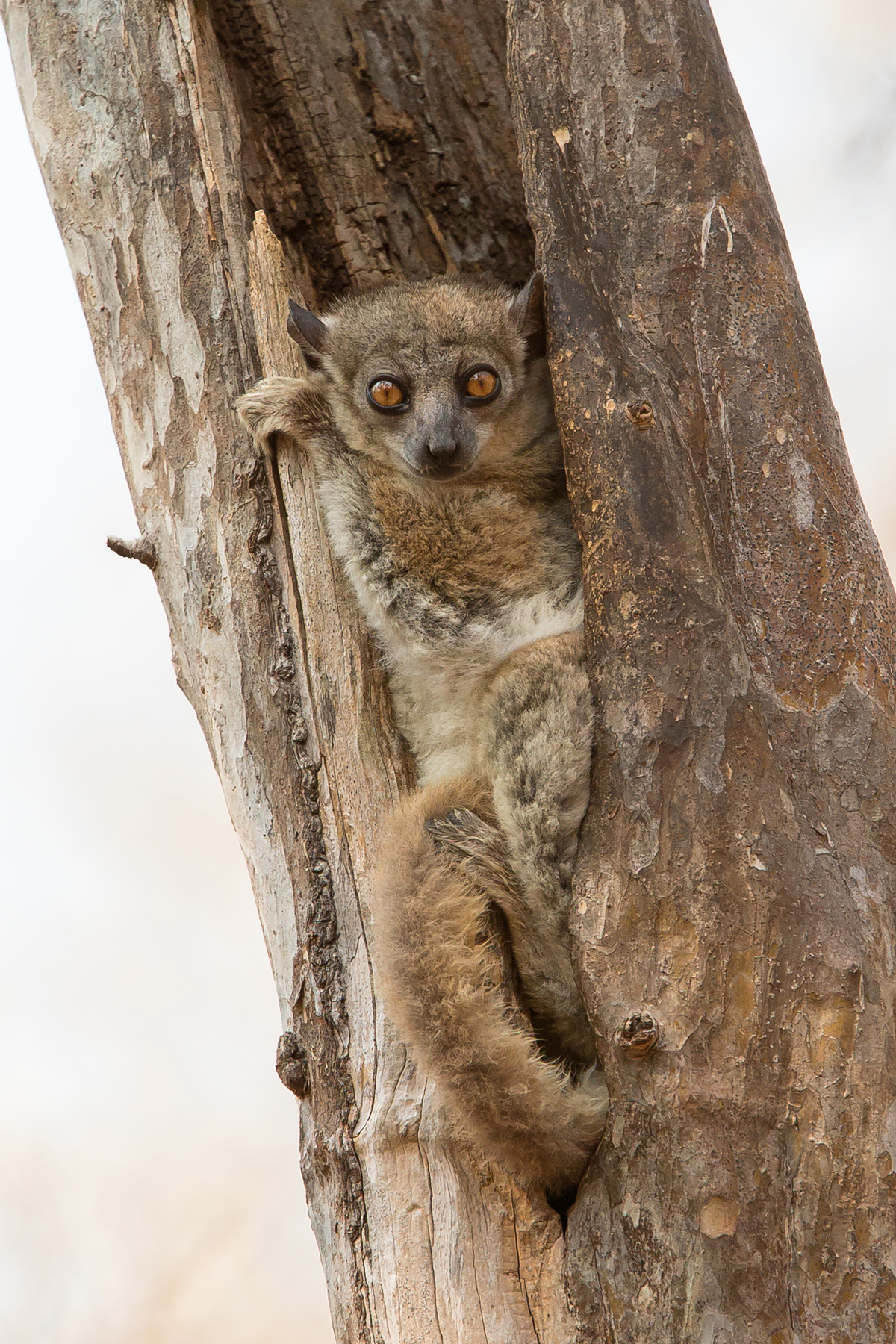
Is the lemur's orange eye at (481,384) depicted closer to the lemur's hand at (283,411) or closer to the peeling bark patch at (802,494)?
the lemur's hand at (283,411)

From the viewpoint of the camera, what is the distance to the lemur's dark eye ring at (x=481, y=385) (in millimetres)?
2891

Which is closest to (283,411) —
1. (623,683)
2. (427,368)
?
(427,368)

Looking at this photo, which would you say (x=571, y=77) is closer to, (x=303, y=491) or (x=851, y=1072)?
(x=303, y=491)

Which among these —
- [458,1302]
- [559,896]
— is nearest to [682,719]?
[559,896]

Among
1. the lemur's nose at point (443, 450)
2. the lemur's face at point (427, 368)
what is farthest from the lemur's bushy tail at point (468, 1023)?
the lemur's face at point (427, 368)

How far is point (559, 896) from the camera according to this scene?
2.27m

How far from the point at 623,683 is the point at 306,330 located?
1.30 metres

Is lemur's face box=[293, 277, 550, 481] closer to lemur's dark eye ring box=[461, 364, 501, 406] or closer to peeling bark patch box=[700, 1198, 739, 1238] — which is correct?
lemur's dark eye ring box=[461, 364, 501, 406]

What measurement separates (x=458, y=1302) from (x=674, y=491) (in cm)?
158

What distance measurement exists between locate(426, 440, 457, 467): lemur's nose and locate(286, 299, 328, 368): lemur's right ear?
444 mm

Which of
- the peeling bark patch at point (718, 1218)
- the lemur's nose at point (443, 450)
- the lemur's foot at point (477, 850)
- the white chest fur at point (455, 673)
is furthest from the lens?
the lemur's nose at point (443, 450)

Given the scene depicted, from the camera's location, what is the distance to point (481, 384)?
9.50ft

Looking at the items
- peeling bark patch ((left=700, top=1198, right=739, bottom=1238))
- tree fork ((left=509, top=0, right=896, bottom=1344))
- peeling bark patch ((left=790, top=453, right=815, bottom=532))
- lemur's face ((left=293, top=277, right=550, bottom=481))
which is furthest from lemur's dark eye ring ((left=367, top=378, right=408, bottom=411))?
peeling bark patch ((left=700, top=1198, right=739, bottom=1238))

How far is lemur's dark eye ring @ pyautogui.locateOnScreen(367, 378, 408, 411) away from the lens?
2.86m
